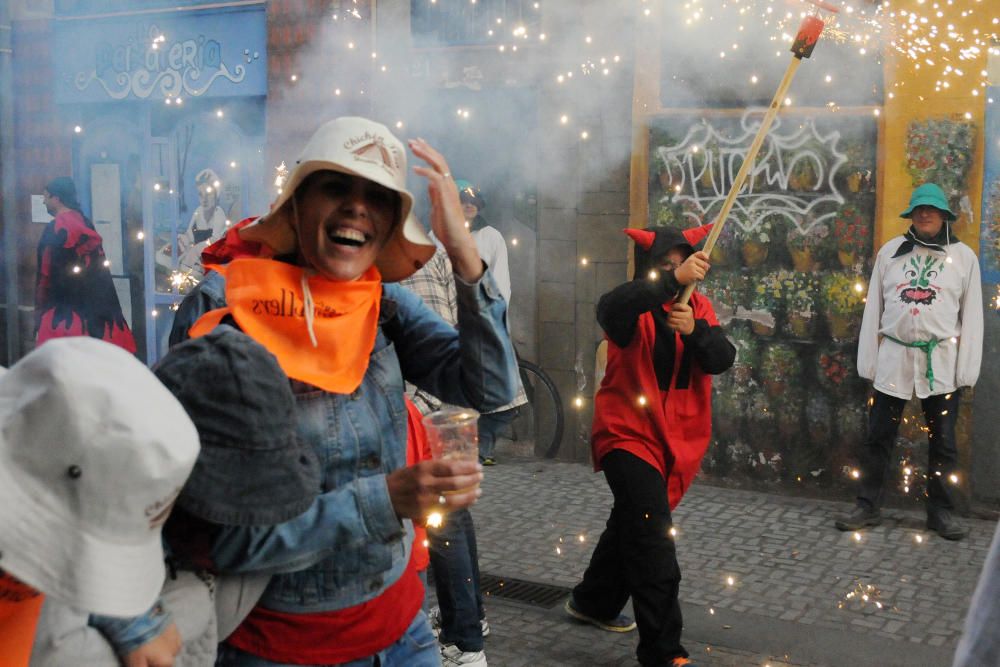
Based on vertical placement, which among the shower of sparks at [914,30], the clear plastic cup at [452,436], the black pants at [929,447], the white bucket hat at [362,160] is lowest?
the black pants at [929,447]

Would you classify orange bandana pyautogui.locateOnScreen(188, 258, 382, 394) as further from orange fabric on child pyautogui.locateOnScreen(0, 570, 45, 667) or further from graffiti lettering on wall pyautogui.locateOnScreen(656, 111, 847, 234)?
graffiti lettering on wall pyautogui.locateOnScreen(656, 111, 847, 234)

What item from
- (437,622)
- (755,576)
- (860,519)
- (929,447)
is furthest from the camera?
(929,447)

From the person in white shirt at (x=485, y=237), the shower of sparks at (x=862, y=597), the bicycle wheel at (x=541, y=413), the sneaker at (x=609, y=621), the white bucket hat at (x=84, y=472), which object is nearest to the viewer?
the white bucket hat at (x=84, y=472)

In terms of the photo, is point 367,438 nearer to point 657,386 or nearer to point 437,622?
point 657,386

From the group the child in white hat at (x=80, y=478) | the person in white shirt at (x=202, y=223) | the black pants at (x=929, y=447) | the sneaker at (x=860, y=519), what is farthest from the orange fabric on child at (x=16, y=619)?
the person in white shirt at (x=202, y=223)

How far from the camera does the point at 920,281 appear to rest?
7086mm

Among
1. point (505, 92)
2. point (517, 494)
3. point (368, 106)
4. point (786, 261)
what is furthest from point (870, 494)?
point (368, 106)

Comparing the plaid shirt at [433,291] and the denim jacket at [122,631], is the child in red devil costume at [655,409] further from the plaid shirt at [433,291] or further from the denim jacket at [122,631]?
the denim jacket at [122,631]

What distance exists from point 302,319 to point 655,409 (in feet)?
9.00

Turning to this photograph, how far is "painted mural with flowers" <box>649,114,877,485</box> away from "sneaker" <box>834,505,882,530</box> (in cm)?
72

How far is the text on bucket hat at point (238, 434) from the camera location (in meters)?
1.97

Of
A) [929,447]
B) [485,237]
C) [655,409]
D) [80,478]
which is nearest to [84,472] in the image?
[80,478]

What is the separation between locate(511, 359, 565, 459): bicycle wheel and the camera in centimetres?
898

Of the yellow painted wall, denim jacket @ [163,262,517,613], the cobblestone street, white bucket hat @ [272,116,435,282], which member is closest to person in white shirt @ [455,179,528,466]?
the cobblestone street
